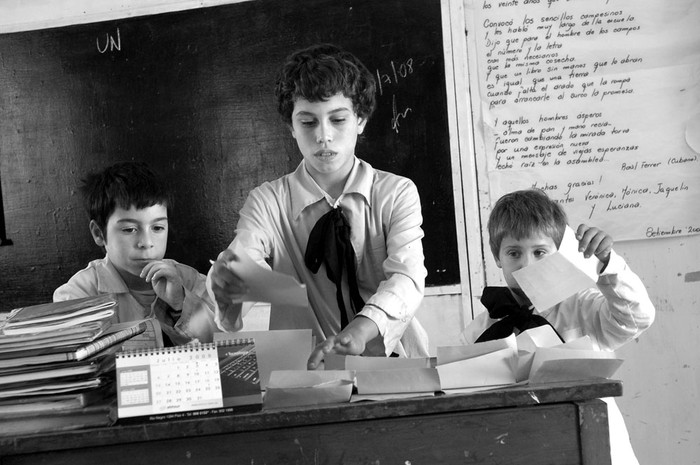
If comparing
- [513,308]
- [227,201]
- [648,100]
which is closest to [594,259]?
[513,308]

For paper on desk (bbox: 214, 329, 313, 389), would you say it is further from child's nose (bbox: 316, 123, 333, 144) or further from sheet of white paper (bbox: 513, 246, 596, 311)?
child's nose (bbox: 316, 123, 333, 144)

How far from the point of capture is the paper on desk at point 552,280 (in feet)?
3.88

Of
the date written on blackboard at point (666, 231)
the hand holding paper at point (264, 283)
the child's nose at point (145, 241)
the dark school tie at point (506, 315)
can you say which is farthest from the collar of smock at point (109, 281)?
the date written on blackboard at point (666, 231)

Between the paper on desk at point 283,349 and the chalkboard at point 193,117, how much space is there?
1598 millimetres

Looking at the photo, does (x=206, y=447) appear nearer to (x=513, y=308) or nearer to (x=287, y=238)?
(x=513, y=308)

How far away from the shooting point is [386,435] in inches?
36.5

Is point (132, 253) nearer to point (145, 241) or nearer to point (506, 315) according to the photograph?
point (145, 241)

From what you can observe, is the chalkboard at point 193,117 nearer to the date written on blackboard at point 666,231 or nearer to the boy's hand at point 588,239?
the date written on blackboard at point 666,231

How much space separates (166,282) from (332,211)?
0.45 metres

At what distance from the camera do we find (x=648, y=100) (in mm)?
2779

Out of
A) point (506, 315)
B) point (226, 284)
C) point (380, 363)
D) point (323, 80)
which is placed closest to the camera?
point (380, 363)

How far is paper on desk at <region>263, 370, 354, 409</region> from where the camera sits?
988mm

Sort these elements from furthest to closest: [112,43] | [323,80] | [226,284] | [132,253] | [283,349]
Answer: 1. [112,43]
2. [132,253]
3. [323,80]
4. [226,284]
5. [283,349]

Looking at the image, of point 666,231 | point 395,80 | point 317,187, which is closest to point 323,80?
point 317,187
